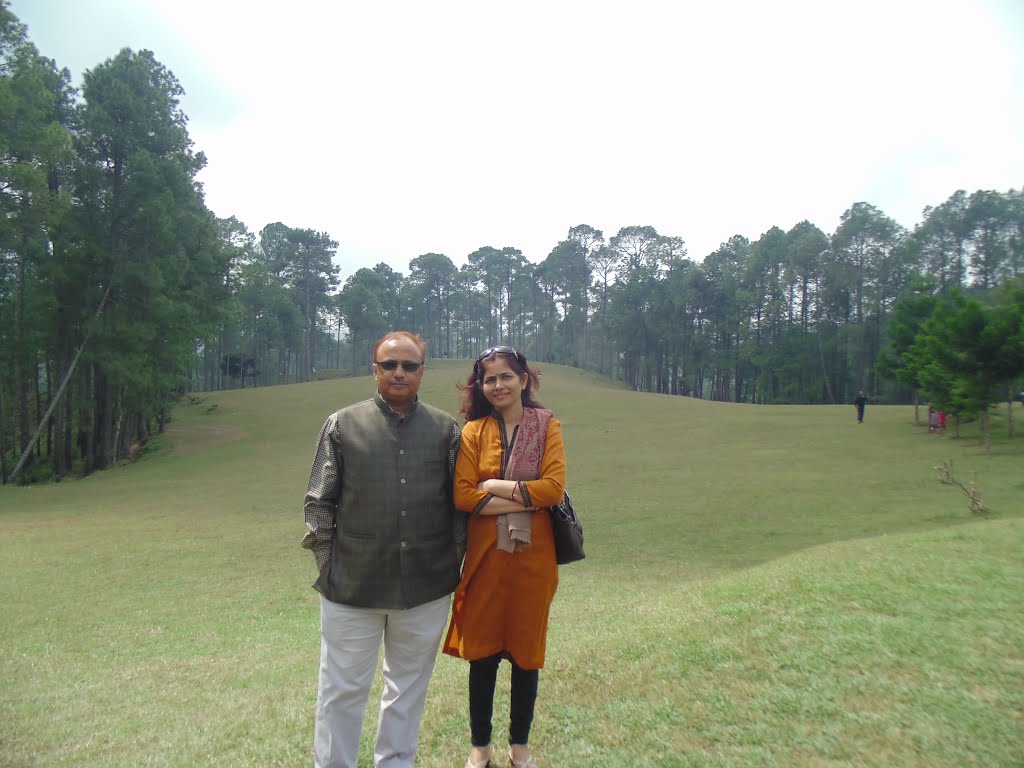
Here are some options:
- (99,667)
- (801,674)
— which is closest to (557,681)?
(801,674)

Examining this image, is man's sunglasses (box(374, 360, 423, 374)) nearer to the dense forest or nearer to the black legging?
the black legging

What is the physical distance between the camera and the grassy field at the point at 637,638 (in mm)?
3363

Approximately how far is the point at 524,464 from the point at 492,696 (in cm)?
108

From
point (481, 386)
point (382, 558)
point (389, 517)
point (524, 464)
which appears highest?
point (481, 386)

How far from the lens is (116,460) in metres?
27.5

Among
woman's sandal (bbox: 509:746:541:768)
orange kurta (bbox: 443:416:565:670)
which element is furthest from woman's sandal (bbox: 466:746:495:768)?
orange kurta (bbox: 443:416:565:670)

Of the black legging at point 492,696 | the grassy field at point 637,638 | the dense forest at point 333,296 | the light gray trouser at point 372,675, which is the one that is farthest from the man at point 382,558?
the dense forest at point 333,296

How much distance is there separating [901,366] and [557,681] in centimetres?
3109

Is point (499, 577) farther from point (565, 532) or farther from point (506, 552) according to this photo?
point (565, 532)

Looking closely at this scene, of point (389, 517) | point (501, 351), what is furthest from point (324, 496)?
point (501, 351)

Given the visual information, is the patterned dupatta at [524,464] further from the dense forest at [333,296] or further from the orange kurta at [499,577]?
the dense forest at [333,296]

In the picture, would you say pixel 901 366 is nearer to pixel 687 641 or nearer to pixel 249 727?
pixel 687 641

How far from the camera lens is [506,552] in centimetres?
300

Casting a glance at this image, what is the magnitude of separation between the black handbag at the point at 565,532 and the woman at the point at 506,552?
0.05m
